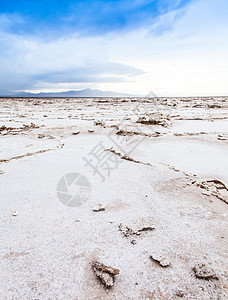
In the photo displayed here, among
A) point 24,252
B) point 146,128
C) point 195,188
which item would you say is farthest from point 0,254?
point 146,128

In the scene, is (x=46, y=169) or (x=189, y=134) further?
(x=189, y=134)

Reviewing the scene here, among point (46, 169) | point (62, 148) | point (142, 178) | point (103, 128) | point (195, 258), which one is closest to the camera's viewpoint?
point (195, 258)

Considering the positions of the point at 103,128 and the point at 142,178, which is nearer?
the point at 142,178

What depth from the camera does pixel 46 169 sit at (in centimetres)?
409

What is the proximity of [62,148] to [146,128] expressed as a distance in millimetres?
4038

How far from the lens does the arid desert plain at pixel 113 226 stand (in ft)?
5.69

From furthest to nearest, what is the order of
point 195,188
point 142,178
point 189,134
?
1. point 189,134
2. point 142,178
3. point 195,188

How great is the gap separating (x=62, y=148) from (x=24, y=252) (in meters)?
3.77

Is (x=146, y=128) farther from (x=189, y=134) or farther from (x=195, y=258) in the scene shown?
(x=195, y=258)

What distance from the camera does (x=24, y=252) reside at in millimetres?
2061

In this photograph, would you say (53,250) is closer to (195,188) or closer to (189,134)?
(195,188)

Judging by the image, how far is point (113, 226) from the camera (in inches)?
95.9

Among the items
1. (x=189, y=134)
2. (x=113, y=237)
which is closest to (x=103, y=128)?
(x=189, y=134)

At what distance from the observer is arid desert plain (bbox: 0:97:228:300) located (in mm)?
1735
